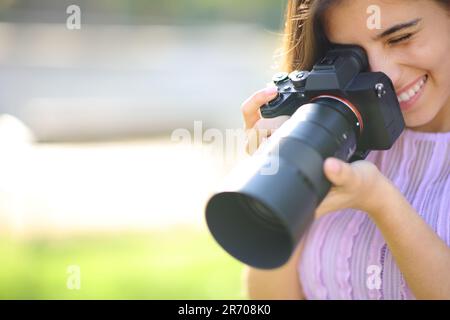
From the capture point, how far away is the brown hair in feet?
4.16

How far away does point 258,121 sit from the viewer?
1.26m

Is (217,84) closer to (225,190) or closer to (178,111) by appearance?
(178,111)

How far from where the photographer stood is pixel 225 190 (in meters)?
0.93

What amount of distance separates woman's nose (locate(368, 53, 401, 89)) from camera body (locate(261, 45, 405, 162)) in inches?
0.5

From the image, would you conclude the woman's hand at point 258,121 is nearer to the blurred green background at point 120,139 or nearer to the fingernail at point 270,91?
the fingernail at point 270,91

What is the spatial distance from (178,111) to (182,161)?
3.09ft

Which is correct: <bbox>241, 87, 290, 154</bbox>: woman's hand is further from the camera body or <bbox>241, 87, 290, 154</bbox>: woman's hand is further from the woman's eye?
the woman's eye

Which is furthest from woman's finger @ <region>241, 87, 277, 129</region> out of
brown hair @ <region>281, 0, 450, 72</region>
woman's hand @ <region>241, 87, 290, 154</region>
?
brown hair @ <region>281, 0, 450, 72</region>

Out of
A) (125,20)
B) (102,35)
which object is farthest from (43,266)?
(125,20)

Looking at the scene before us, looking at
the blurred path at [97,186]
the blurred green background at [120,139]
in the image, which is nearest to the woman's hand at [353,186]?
the blurred green background at [120,139]

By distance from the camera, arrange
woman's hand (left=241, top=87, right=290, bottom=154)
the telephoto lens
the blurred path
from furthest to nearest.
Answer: the blurred path, woman's hand (left=241, top=87, right=290, bottom=154), the telephoto lens

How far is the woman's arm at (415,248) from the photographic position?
43.9 inches

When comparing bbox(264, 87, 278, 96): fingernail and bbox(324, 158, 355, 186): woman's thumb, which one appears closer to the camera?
bbox(324, 158, 355, 186): woman's thumb

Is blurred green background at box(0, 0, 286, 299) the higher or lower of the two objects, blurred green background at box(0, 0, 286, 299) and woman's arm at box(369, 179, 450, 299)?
the lower
